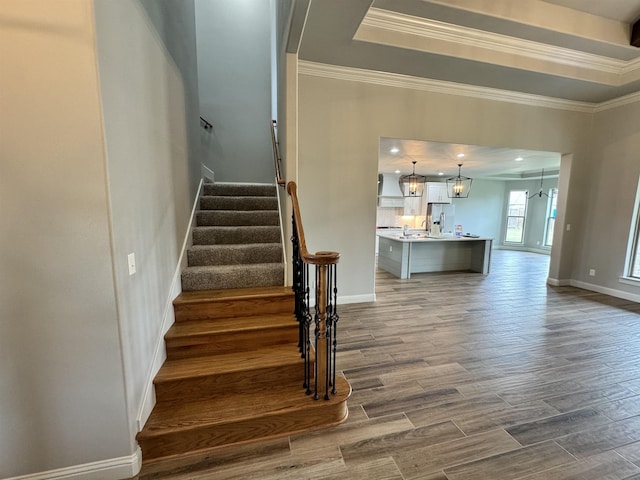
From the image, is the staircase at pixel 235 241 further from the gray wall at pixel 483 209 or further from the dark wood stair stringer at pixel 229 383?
the gray wall at pixel 483 209

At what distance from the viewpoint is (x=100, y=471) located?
4.69 ft

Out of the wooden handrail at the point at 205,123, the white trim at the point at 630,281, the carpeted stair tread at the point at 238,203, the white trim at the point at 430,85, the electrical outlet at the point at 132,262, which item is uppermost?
the white trim at the point at 430,85

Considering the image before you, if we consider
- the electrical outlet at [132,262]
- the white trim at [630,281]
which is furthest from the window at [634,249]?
the electrical outlet at [132,262]

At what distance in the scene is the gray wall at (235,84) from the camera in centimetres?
477

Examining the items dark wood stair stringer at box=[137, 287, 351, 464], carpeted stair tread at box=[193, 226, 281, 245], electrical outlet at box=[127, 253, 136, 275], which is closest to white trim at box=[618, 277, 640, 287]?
dark wood stair stringer at box=[137, 287, 351, 464]

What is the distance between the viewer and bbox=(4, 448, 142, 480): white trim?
4.51 ft

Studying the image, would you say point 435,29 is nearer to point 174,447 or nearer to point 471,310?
point 471,310

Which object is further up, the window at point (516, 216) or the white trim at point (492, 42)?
the white trim at point (492, 42)

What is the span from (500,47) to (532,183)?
8289 mm

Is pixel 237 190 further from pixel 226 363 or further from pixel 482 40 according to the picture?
pixel 482 40

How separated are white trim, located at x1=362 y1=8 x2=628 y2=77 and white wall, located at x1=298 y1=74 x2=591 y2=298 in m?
0.72

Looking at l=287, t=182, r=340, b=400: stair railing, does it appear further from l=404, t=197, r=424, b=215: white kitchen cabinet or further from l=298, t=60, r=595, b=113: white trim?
l=404, t=197, r=424, b=215: white kitchen cabinet

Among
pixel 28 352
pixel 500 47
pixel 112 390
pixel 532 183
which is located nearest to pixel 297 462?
pixel 112 390

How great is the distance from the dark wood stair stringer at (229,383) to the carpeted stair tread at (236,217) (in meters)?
1.18
